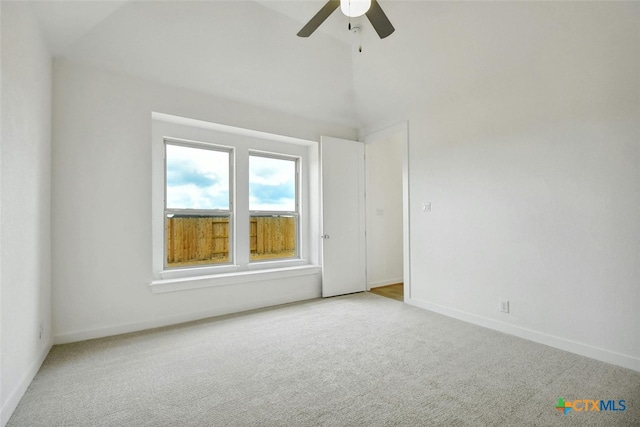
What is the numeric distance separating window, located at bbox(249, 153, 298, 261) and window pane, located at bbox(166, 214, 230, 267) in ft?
1.33

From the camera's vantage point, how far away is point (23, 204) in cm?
204

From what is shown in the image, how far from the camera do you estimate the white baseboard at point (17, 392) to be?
166cm

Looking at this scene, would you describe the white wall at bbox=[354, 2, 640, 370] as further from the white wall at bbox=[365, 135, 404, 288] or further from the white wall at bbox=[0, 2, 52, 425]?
the white wall at bbox=[0, 2, 52, 425]

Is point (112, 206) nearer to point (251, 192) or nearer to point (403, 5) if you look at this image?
point (251, 192)

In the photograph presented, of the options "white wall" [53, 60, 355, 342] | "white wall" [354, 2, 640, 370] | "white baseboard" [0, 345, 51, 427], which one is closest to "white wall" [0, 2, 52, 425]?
"white baseboard" [0, 345, 51, 427]

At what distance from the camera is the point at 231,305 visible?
145 inches

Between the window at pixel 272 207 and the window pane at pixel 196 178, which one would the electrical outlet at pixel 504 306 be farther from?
the window pane at pixel 196 178

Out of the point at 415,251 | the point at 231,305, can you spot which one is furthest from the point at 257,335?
the point at 415,251

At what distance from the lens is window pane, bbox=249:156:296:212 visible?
430cm

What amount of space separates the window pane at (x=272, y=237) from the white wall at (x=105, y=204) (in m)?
1.05

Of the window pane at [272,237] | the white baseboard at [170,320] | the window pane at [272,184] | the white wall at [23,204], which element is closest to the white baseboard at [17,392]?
the white wall at [23,204]

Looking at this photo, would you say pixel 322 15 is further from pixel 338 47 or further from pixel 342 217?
pixel 342 217

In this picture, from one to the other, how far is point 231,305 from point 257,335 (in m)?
0.87

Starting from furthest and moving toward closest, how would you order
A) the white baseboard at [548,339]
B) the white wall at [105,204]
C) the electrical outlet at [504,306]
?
1. the electrical outlet at [504,306]
2. the white wall at [105,204]
3. the white baseboard at [548,339]
